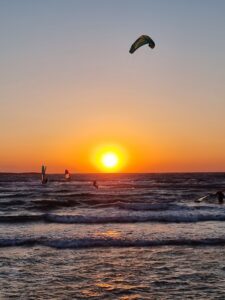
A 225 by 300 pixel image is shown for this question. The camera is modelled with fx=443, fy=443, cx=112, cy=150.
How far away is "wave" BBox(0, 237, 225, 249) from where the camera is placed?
14172 millimetres

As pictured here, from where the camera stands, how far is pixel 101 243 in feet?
47.8

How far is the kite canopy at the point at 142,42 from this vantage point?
1407 cm

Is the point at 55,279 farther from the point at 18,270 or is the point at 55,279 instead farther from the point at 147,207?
the point at 147,207

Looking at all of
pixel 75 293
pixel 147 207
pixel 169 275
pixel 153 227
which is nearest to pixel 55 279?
pixel 75 293

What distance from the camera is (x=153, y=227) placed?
18.9 meters

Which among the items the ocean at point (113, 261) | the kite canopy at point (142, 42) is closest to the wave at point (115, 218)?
the ocean at point (113, 261)

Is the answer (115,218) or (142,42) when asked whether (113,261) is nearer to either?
(142,42)

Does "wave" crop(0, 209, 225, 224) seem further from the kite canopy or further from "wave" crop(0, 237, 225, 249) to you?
the kite canopy

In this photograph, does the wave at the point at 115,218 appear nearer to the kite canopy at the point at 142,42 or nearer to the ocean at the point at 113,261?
the ocean at the point at 113,261

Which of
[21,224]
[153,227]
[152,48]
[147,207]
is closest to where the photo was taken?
[152,48]

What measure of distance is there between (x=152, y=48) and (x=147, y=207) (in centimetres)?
1834

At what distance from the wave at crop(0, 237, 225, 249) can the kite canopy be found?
→ 20.4 feet

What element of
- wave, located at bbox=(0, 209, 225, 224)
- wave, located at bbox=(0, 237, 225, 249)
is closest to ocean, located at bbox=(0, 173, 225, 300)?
wave, located at bbox=(0, 237, 225, 249)

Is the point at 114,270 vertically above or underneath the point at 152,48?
underneath
